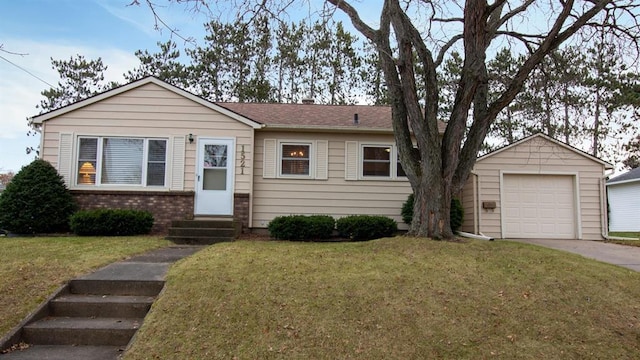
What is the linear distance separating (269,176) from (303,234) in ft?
7.57

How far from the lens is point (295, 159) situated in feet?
38.1

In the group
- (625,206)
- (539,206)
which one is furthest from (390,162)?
(625,206)

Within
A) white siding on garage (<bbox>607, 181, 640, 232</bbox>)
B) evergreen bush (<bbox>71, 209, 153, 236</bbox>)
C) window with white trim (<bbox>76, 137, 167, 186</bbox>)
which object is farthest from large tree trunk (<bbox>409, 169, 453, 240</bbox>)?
white siding on garage (<bbox>607, 181, 640, 232</bbox>)

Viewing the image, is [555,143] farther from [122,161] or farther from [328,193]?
[122,161]

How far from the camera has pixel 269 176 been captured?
11.4 m

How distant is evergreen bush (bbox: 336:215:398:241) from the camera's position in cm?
1011

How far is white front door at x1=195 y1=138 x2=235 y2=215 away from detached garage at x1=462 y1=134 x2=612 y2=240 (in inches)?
287

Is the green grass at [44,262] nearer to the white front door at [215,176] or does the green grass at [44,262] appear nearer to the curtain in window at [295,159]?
the white front door at [215,176]

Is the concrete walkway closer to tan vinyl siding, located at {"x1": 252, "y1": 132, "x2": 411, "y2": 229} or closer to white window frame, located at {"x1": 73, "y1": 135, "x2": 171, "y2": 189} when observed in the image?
white window frame, located at {"x1": 73, "y1": 135, "x2": 171, "y2": 189}

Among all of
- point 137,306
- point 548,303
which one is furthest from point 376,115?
point 137,306

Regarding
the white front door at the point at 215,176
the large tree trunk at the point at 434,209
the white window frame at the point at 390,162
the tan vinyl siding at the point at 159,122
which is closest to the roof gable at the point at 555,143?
the white window frame at the point at 390,162

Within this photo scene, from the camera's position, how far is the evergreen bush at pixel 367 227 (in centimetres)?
1011

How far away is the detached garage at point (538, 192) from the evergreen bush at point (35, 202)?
452 inches

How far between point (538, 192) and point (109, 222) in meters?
12.3
